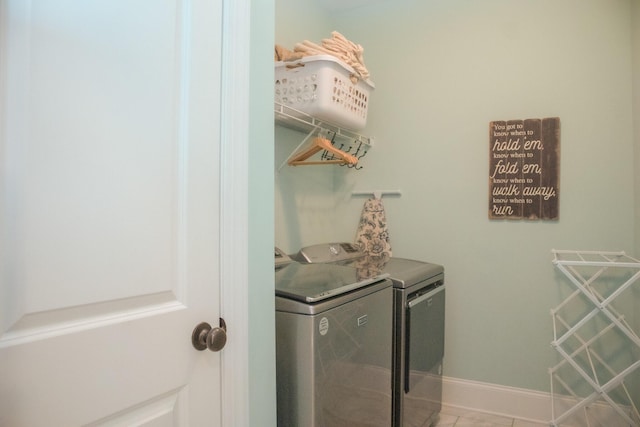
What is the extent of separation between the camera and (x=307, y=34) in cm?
250

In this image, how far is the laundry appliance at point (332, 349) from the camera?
49.5 inches

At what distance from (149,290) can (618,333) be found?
8.01 feet

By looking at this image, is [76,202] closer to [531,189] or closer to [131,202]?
[131,202]

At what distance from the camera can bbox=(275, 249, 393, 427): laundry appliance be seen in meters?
1.26

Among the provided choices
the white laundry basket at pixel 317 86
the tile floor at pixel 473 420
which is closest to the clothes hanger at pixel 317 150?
the white laundry basket at pixel 317 86

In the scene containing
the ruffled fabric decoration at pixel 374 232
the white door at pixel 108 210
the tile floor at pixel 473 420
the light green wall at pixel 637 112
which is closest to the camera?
the white door at pixel 108 210

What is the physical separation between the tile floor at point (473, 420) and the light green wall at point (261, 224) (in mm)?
1558

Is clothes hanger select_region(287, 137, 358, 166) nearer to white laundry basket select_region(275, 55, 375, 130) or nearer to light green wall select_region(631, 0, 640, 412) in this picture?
white laundry basket select_region(275, 55, 375, 130)

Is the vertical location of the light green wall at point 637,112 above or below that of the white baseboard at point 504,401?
above

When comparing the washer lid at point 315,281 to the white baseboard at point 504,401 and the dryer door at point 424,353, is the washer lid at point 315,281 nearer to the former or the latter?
the dryer door at point 424,353

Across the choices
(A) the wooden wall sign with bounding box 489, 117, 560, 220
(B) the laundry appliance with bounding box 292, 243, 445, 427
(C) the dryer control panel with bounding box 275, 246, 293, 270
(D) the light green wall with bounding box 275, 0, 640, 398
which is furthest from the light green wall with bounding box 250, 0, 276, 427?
(A) the wooden wall sign with bounding box 489, 117, 560, 220

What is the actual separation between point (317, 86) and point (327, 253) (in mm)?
920

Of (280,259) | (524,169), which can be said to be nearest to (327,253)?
(280,259)

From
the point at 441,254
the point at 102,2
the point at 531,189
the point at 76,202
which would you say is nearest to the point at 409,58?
the point at 531,189
